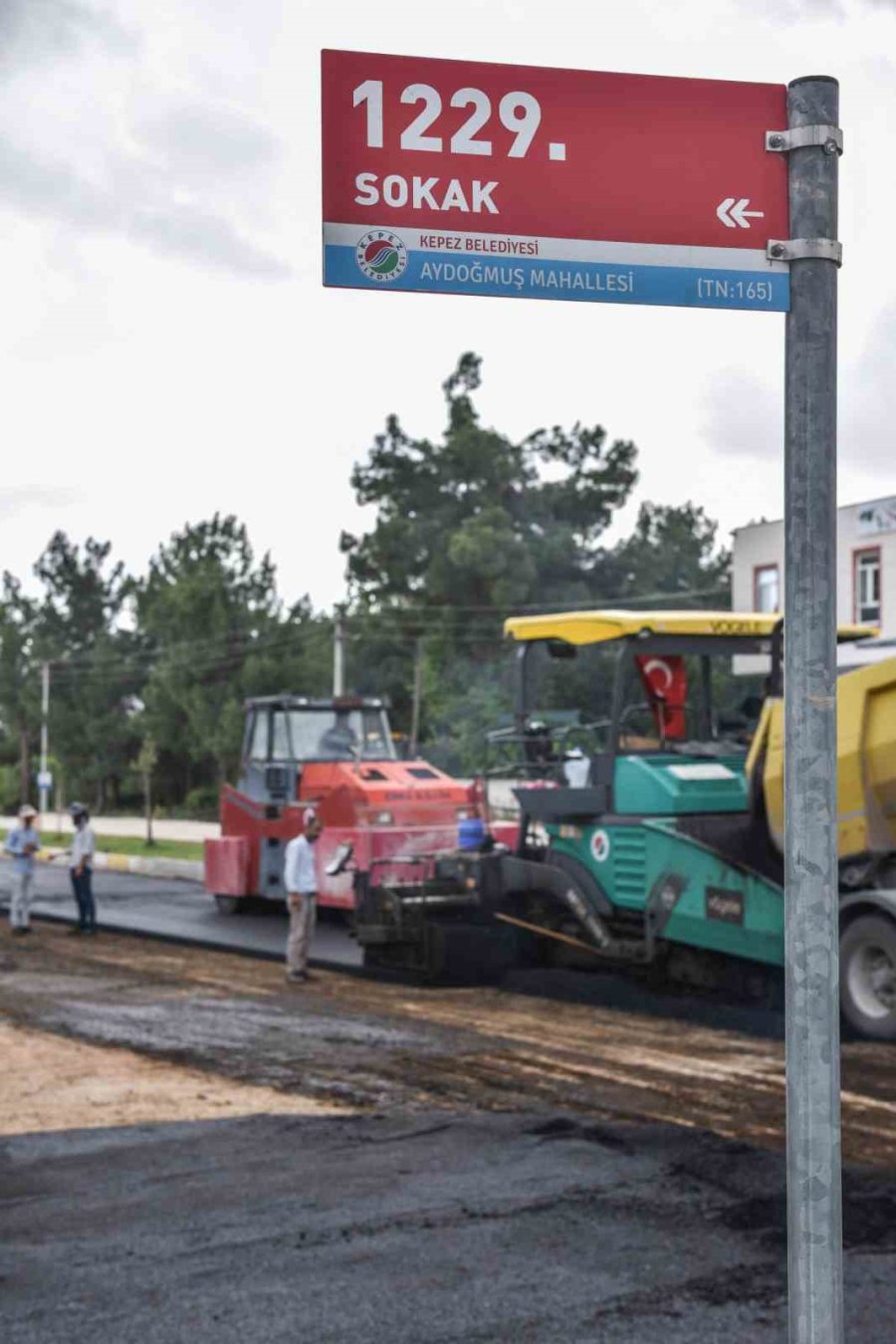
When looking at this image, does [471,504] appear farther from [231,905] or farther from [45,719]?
[231,905]

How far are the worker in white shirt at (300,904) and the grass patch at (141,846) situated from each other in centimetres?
1926

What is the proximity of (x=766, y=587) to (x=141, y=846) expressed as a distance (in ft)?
68.2

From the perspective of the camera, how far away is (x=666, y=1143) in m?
8.34

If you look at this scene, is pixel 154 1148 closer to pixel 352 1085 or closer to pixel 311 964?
pixel 352 1085

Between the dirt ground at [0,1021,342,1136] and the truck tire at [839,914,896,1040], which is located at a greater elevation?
the truck tire at [839,914,896,1040]

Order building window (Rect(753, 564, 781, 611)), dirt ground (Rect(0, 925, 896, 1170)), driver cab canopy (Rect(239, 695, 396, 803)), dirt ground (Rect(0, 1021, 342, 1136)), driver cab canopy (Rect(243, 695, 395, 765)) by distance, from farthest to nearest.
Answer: building window (Rect(753, 564, 781, 611)), driver cab canopy (Rect(243, 695, 395, 765)), driver cab canopy (Rect(239, 695, 396, 803)), dirt ground (Rect(0, 925, 896, 1170)), dirt ground (Rect(0, 1021, 342, 1136))

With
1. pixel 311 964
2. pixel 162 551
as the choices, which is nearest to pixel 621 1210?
pixel 311 964

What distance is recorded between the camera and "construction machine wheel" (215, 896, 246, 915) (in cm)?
2200

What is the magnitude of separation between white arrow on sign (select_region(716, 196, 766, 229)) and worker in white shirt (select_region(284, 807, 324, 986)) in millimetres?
12655

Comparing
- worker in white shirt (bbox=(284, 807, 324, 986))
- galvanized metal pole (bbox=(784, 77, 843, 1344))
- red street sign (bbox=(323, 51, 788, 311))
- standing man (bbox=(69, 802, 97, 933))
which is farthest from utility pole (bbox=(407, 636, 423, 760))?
galvanized metal pole (bbox=(784, 77, 843, 1344))

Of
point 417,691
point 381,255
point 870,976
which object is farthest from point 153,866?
point 381,255

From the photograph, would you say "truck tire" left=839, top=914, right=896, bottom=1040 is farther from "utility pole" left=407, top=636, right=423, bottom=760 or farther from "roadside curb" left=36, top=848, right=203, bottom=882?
"utility pole" left=407, top=636, right=423, bottom=760

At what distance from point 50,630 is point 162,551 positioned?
16.3 metres

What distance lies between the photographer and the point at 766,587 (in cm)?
5000
